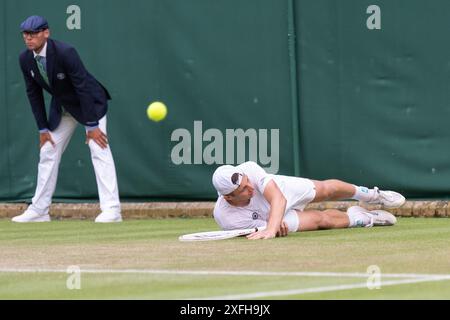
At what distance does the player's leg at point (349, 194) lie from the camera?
34.7 feet

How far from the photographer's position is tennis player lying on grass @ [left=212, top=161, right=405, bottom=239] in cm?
953

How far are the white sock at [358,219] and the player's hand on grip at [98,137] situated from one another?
2821mm

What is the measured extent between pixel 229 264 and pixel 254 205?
2.21m

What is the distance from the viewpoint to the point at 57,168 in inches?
507

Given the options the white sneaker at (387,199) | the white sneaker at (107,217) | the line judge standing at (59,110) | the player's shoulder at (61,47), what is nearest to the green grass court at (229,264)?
the white sneaker at (387,199)

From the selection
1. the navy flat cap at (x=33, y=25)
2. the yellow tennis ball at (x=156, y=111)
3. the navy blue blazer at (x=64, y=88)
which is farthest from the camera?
the yellow tennis ball at (x=156, y=111)

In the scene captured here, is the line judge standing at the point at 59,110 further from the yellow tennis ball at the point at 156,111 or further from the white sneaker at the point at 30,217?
the yellow tennis ball at the point at 156,111

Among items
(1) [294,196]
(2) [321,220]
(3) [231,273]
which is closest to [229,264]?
(3) [231,273]

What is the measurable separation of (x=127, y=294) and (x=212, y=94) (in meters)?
7.10

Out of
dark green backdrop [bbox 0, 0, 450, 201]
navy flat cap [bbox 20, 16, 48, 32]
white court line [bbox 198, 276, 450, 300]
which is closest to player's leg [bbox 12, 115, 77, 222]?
dark green backdrop [bbox 0, 0, 450, 201]

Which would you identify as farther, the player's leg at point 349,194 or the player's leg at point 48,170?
the player's leg at point 48,170

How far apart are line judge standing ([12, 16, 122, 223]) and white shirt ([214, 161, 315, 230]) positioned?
273 centimetres

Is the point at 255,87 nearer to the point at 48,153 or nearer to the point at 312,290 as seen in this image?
the point at 48,153
